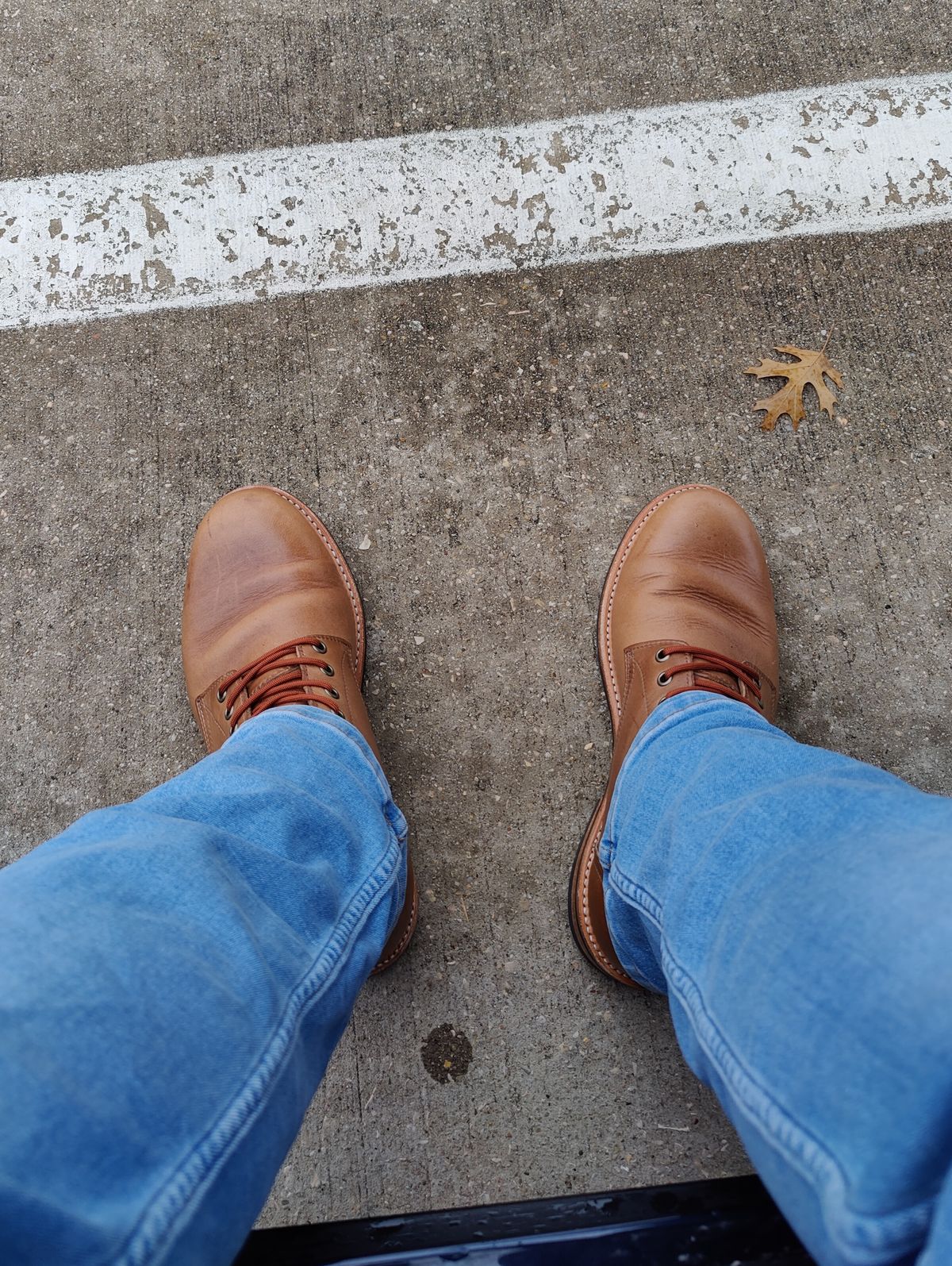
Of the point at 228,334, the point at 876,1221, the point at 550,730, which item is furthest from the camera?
the point at 228,334

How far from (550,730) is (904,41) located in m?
1.83

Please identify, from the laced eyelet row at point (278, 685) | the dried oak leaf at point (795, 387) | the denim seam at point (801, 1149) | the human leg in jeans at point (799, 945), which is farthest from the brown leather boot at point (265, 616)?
the dried oak leaf at point (795, 387)

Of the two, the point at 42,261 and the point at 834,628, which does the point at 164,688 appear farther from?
the point at 834,628

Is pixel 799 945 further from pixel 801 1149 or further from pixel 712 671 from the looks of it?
pixel 712 671

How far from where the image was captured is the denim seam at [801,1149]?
663 millimetres

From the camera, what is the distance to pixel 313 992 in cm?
101

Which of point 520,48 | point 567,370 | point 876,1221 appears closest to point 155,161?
point 520,48

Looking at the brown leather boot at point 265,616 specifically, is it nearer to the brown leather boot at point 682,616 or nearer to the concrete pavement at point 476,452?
the concrete pavement at point 476,452

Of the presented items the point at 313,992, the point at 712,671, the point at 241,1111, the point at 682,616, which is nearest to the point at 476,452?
the point at 682,616

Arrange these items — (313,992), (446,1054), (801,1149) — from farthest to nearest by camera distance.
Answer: (446,1054), (313,992), (801,1149)

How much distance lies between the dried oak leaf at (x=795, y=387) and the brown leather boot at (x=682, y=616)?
23 centimetres

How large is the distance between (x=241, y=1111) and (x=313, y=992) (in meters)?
0.18

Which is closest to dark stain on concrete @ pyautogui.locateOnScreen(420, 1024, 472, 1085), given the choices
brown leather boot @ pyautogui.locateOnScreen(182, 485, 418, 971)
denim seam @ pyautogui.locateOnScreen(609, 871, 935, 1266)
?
brown leather boot @ pyautogui.locateOnScreen(182, 485, 418, 971)

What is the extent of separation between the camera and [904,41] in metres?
1.87
